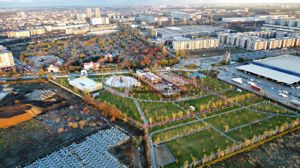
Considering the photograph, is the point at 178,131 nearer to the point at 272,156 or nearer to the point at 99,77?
the point at 272,156

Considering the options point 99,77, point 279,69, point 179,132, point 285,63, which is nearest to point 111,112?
point 179,132

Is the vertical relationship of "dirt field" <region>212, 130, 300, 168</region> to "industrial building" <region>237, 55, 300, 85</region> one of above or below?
below

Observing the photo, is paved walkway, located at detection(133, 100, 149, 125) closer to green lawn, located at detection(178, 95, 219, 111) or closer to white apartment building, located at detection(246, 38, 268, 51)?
green lawn, located at detection(178, 95, 219, 111)

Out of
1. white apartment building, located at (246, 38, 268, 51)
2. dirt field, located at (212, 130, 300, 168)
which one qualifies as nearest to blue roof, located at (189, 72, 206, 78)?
dirt field, located at (212, 130, 300, 168)

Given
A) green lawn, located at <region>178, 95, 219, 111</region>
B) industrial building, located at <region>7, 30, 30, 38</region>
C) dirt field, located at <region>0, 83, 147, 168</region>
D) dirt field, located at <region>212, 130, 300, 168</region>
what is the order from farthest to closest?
1. industrial building, located at <region>7, 30, 30, 38</region>
2. green lawn, located at <region>178, 95, 219, 111</region>
3. dirt field, located at <region>0, 83, 147, 168</region>
4. dirt field, located at <region>212, 130, 300, 168</region>

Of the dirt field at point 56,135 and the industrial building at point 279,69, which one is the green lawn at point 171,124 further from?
the industrial building at point 279,69

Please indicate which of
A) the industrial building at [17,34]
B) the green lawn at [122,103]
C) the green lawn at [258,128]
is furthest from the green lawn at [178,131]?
the industrial building at [17,34]

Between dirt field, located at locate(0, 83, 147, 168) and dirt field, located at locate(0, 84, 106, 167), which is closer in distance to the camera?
dirt field, located at locate(0, 83, 147, 168)
